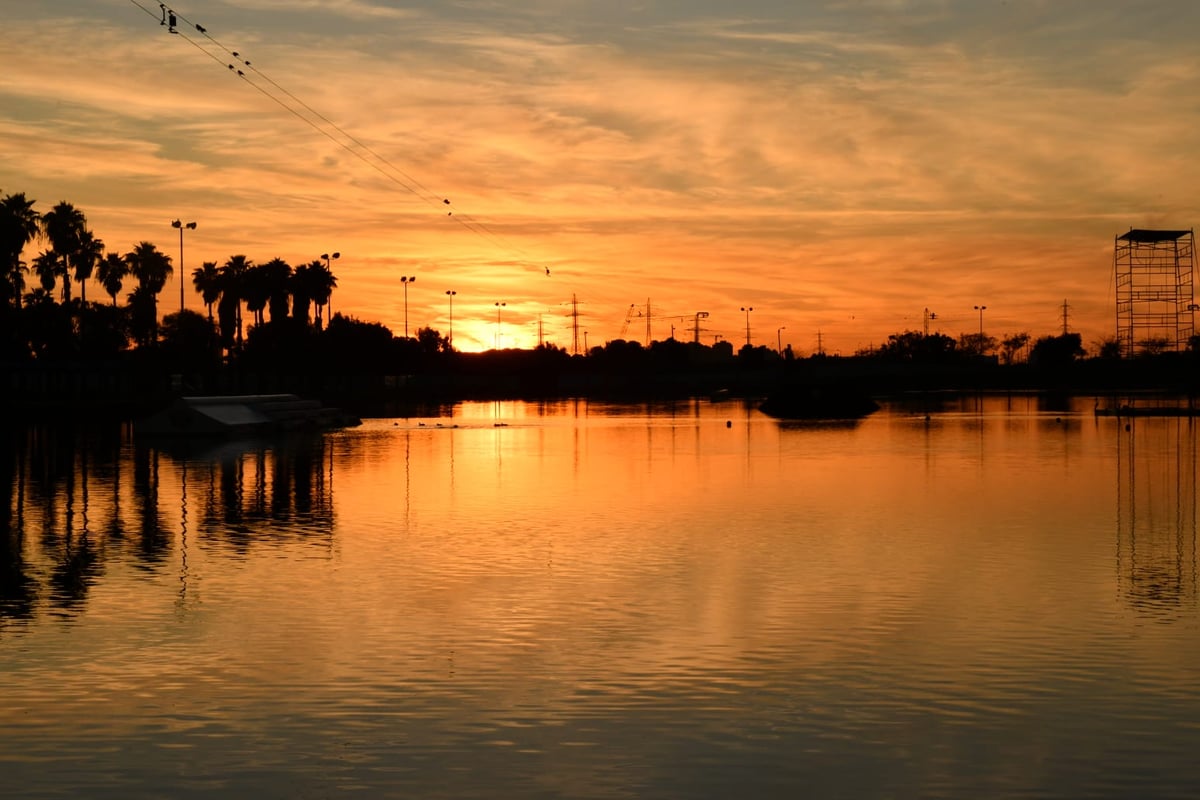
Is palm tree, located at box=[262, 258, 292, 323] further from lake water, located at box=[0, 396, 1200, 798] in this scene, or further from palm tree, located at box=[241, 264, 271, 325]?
lake water, located at box=[0, 396, 1200, 798]

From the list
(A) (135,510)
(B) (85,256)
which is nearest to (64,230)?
(B) (85,256)

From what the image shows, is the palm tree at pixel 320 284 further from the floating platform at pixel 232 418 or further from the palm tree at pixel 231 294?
the floating platform at pixel 232 418

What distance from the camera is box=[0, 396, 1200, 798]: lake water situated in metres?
9.97

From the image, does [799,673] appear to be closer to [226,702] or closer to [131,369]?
[226,702]

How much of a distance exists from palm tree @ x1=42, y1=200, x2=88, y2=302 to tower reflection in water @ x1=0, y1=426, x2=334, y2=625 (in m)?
72.8

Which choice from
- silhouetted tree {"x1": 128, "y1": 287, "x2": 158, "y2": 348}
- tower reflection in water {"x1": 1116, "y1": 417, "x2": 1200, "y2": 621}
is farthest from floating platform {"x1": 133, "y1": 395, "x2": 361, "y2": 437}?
silhouetted tree {"x1": 128, "y1": 287, "x2": 158, "y2": 348}

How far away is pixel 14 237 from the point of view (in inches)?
4168

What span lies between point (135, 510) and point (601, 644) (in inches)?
689

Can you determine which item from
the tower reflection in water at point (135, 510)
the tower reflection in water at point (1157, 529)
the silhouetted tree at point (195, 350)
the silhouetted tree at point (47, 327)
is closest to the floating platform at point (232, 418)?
the tower reflection in water at point (135, 510)

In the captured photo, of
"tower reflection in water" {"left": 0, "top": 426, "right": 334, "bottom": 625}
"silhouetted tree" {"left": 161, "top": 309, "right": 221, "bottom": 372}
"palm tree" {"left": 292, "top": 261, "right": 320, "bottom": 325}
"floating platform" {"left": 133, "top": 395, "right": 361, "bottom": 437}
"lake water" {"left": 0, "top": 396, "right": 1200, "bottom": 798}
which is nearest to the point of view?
"lake water" {"left": 0, "top": 396, "right": 1200, "bottom": 798}

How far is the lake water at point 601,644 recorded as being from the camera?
997 cm

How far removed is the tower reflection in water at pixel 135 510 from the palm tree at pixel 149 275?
95.0 metres

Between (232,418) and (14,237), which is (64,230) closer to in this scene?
(14,237)

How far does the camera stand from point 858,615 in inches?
633
